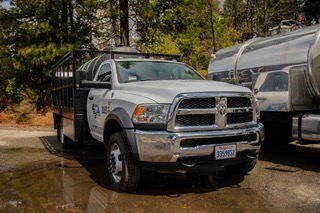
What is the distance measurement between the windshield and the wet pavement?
1727 millimetres

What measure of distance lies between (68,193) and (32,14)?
15.5 metres

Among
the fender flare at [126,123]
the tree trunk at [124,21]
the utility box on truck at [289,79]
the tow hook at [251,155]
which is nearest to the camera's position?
the fender flare at [126,123]

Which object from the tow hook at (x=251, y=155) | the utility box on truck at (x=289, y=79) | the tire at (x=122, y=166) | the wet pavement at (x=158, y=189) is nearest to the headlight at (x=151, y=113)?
the tire at (x=122, y=166)

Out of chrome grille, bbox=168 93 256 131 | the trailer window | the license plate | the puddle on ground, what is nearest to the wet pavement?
the puddle on ground

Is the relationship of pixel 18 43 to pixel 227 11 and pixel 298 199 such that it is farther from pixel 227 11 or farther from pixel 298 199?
pixel 298 199

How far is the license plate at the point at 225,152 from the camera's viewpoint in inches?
194

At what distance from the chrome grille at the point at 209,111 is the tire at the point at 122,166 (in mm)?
799

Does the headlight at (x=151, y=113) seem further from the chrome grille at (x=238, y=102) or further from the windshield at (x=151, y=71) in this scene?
the windshield at (x=151, y=71)

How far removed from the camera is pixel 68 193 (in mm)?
5383

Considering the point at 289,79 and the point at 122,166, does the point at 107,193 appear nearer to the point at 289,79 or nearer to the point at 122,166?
the point at 122,166

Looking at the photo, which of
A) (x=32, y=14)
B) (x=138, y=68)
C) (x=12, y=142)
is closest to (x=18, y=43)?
(x=32, y=14)

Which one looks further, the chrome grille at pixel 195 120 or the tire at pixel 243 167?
the tire at pixel 243 167

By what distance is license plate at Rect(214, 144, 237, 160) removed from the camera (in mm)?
4938

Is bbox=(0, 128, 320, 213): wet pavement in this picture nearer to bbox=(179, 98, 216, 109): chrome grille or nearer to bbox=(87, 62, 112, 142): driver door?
bbox=(87, 62, 112, 142): driver door
